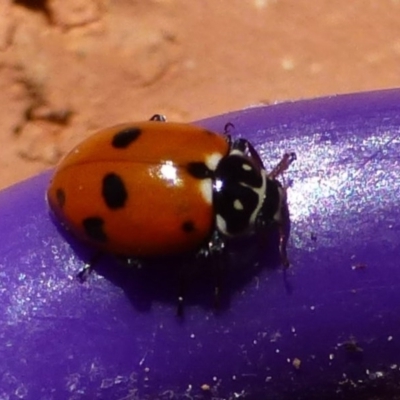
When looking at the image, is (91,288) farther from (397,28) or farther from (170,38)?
(397,28)

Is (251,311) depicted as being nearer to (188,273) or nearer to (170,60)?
(188,273)

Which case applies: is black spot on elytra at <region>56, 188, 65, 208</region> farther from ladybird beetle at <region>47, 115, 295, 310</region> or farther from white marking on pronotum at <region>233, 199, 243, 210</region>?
white marking on pronotum at <region>233, 199, 243, 210</region>

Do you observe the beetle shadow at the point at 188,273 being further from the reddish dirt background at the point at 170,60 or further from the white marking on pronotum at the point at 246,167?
the reddish dirt background at the point at 170,60

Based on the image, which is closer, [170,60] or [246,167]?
[246,167]

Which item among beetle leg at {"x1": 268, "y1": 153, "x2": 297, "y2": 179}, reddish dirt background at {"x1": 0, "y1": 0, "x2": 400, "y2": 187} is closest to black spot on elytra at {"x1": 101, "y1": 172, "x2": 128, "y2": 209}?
beetle leg at {"x1": 268, "y1": 153, "x2": 297, "y2": 179}

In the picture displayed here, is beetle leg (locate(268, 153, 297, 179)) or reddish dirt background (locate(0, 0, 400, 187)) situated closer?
beetle leg (locate(268, 153, 297, 179))

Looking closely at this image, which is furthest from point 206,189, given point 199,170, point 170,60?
point 170,60

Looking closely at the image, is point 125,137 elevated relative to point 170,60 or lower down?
elevated

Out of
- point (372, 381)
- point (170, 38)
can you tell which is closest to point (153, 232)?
point (372, 381)
